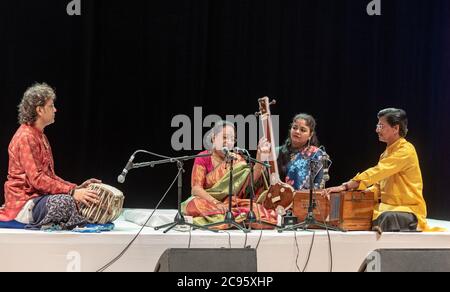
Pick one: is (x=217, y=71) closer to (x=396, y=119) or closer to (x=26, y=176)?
(x=396, y=119)

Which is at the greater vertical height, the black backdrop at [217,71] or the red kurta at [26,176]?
the black backdrop at [217,71]

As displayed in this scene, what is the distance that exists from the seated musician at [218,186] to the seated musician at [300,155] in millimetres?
385

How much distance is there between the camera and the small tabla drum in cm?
441


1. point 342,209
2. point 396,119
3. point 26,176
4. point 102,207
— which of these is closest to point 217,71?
point 396,119

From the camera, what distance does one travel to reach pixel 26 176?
4.42 m

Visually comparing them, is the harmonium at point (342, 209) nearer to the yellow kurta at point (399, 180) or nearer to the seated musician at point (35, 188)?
the yellow kurta at point (399, 180)

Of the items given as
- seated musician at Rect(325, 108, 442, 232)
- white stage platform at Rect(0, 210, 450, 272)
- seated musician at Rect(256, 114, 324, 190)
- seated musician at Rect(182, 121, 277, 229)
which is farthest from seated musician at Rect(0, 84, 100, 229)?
seated musician at Rect(325, 108, 442, 232)

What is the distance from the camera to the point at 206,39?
6.36 metres

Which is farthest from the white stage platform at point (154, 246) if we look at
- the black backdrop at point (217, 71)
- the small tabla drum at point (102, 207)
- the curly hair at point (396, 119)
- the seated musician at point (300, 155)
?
the black backdrop at point (217, 71)

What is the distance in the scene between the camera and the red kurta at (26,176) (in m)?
4.36

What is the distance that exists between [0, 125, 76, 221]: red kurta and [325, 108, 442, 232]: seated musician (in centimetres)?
222

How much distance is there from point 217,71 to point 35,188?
273 cm

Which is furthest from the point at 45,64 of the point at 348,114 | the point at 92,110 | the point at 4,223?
A: the point at 348,114

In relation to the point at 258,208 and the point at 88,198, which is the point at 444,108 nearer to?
the point at 258,208
